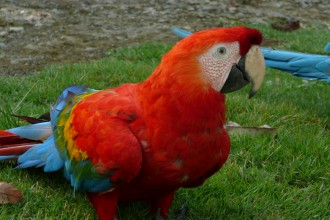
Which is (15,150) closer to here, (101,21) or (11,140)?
(11,140)

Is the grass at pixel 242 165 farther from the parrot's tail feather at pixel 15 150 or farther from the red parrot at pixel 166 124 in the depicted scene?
the red parrot at pixel 166 124

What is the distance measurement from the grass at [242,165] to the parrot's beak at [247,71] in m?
0.70

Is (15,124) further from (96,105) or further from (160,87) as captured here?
(160,87)

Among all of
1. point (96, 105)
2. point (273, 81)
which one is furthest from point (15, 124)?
point (273, 81)

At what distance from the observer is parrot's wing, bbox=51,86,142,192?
166 centimetres

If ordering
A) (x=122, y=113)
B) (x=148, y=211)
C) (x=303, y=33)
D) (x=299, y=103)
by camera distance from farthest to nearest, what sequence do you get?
1. (x=303, y=33)
2. (x=299, y=103)
3. (x=148, y=211)
4. (x=122, y=113)

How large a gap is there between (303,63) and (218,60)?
2.24m

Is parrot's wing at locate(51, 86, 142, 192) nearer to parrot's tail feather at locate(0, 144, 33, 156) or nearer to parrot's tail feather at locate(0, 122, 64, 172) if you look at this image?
parrot's tail feather at locate(0, 122, 64, 172)

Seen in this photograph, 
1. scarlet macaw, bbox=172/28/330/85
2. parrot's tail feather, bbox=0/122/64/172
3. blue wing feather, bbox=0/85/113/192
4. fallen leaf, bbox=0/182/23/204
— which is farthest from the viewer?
scarlet macaw, bbox=172/28/330/85

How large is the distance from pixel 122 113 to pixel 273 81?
2.69 m

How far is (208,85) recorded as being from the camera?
1.65 meters

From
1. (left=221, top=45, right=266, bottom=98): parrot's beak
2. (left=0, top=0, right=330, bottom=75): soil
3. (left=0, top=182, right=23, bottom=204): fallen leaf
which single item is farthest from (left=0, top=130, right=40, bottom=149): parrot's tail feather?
(left=0, top=0, right=330, bottom=75): soil

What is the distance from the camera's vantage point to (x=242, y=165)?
98.1 inches

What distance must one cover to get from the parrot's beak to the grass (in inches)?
27.5
